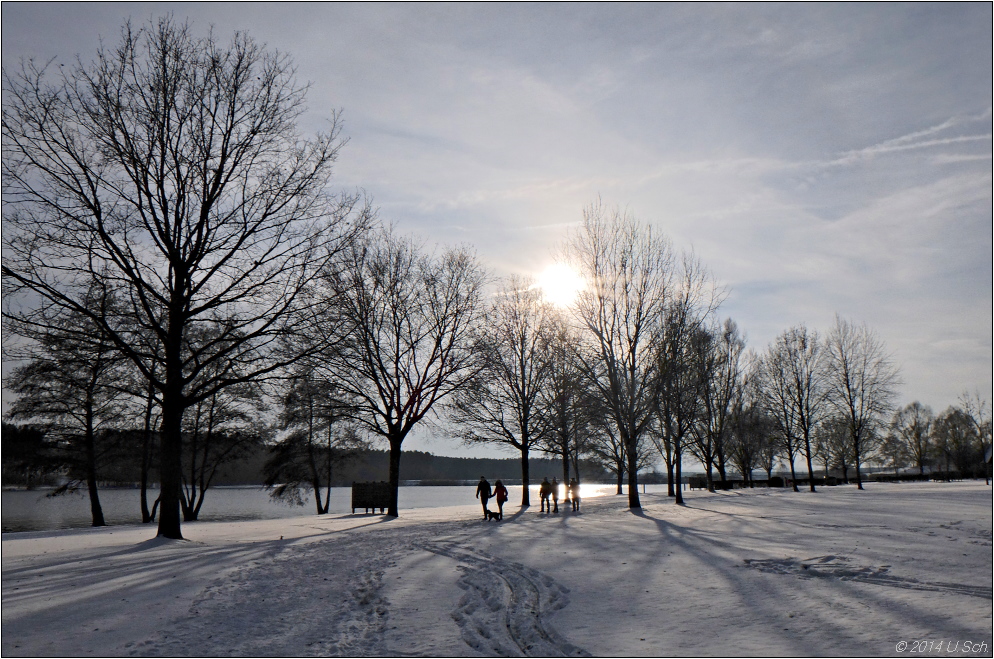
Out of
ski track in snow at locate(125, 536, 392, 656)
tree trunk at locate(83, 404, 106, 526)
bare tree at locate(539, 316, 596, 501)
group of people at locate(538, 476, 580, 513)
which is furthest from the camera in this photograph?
tree trunk at locate(83, 404, 106, 526)

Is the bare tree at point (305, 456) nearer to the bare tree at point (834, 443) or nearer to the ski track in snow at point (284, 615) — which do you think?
the ski track in snow at point (284, 615)

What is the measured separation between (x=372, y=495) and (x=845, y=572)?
23742 mm

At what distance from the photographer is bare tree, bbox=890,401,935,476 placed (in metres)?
75.8

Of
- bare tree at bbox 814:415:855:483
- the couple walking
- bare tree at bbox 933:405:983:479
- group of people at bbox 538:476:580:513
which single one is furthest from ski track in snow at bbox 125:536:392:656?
bare tree at bbox 933:405:983:479

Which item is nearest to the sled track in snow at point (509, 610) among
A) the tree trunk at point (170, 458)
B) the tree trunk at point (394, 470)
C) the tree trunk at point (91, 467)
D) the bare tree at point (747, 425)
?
the tree trunk at point (170, 458)

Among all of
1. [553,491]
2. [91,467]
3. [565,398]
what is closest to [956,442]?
[565,398]

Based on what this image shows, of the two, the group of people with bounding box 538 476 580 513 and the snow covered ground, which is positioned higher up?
the snow covered ground

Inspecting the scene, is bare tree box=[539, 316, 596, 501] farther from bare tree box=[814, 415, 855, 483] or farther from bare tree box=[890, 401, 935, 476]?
bare tree box=[890, 401, 935, 476]

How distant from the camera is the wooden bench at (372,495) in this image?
28.4 metres

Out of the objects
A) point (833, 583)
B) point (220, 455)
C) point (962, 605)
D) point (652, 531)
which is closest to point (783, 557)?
point (833, 583)

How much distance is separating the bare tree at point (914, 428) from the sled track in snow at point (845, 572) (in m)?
77.0

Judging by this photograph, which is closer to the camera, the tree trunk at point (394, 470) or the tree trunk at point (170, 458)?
the tree trunk at point (170, 458)

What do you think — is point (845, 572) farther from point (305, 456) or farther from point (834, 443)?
point (834, 443)

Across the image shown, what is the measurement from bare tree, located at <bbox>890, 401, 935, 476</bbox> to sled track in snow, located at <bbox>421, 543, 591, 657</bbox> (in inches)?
3136
